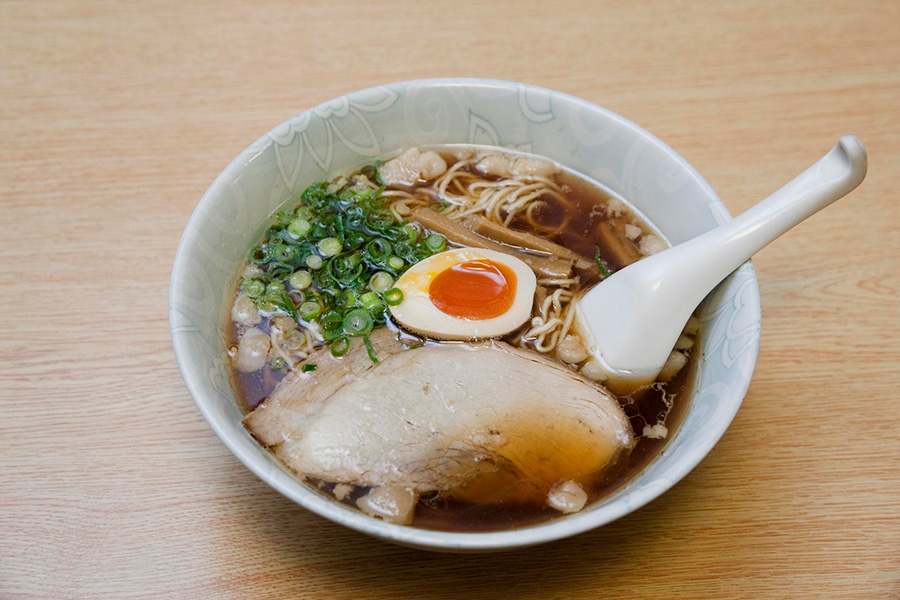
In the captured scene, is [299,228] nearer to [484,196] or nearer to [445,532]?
[484,196]

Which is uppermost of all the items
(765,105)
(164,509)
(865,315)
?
(765,105)

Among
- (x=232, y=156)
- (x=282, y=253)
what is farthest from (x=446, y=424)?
(x=232, y=156)

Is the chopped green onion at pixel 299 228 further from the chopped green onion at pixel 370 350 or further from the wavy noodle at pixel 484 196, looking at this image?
the chopped green onion at pixel 370 350

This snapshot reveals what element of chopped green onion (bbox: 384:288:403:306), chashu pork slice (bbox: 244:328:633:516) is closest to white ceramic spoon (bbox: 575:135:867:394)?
chashu pork slice (bbox: 244:328:633:516)

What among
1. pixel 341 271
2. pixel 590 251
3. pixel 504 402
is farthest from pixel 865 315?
pixel 341 271

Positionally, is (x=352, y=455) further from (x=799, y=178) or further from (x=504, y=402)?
(x=799, y=178)

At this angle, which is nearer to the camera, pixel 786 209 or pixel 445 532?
pixel 445 532
